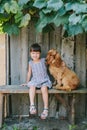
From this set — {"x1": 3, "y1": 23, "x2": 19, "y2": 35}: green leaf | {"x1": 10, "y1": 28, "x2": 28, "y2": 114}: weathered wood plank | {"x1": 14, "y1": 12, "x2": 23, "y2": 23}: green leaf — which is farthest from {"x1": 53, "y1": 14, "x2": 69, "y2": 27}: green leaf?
{"x1": 10, "y1": 28, "x2": 28, "y2": 114}: weathered wood plank

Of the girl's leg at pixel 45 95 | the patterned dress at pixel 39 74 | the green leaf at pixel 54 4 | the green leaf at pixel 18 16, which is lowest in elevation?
the girl's leg at pixel 45 95

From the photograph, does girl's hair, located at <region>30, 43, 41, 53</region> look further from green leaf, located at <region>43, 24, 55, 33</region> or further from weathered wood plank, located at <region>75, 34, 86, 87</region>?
weathered wood plank, located at <region>75, 34, 86, 87</region>

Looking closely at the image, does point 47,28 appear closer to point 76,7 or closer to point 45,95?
point 76,7

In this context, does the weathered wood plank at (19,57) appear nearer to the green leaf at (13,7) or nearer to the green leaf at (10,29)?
the green leaf at (10,29)

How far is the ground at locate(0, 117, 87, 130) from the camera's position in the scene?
593 cm

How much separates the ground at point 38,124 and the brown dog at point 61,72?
618 millimetres

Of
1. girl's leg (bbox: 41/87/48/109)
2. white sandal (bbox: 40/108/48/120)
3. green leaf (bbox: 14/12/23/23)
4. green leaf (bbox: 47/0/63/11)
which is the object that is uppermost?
green leaf (bbox: 47/0/63/11)

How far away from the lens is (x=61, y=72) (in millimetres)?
5906

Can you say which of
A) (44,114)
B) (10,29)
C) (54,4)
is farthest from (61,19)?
(44,114)

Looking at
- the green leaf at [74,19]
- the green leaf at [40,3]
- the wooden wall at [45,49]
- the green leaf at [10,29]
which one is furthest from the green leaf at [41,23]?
the wooden wall at [45,49]

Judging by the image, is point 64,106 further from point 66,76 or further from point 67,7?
point 67,7

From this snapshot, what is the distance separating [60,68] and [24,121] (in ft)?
3.46

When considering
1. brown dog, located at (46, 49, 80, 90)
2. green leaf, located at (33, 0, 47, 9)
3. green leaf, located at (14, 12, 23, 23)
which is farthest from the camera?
brown dog, located at (46, 49, 80, 90)

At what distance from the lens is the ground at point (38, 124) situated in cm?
593
